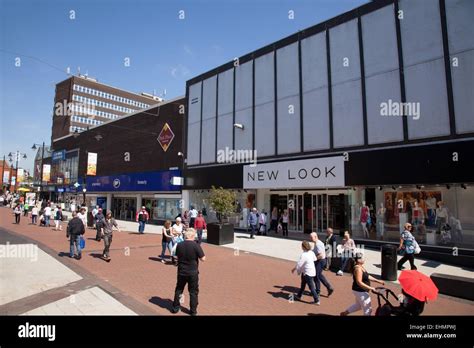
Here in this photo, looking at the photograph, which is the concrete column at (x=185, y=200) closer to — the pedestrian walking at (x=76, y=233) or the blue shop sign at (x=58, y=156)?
the pedestrian walking at (x=76, y=233)

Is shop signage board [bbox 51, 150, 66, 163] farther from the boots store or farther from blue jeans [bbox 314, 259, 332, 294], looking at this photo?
blue jeans [bbox 314, 259, 332, 294]

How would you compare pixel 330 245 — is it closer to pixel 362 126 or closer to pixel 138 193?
pixel 362 126

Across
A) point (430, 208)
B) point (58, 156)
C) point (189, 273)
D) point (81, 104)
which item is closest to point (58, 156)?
point (58, 156)

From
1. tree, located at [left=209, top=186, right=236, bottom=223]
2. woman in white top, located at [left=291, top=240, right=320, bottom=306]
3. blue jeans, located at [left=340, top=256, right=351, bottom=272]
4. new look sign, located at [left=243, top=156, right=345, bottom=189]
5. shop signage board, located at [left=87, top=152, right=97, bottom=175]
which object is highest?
shop signage board, located at [left=87, top=152, right=97, bottom=175]

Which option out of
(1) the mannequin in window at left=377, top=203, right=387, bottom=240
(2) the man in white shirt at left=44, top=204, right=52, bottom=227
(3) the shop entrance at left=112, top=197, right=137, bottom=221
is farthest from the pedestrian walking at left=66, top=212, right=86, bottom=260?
(3) the shop entrance at left=112, top=197, right=137, bottom=221

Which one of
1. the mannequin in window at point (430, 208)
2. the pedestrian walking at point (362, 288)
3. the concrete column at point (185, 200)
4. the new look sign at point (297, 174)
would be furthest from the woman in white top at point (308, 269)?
the concrete column at point (185, 200)

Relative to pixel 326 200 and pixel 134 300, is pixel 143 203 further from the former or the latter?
pixel 134 300

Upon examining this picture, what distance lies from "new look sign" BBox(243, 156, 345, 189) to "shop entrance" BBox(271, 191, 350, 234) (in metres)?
1.61

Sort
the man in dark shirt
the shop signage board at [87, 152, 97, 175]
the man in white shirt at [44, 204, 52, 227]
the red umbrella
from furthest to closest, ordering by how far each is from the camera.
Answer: the shop signage board at [87, 152, 97, 175]
the man in white shirt at [44, 204, 52, 227]
the man in dark shirt
the red umbrella

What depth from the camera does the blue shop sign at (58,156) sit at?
49628 millimetres

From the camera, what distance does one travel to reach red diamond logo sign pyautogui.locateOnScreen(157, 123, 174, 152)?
3002 centimetres

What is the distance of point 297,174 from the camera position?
63.3ft
